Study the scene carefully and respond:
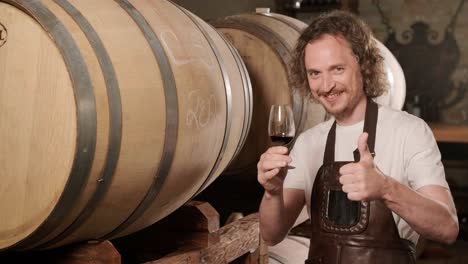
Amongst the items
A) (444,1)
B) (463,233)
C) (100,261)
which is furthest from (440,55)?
(100,261)

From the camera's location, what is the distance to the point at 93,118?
1770 millimetres

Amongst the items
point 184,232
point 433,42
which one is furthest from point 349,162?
point 433,42

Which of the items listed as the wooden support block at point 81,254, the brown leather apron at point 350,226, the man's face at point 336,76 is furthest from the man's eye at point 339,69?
the wooden support block at point 81,254

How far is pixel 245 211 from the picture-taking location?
3.63m

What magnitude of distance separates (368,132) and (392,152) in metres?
0.10

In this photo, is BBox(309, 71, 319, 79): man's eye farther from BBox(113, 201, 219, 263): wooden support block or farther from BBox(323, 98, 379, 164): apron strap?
BBox(113, 201, 219, 263): wooden support block

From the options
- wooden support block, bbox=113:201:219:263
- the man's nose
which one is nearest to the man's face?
the man's nose

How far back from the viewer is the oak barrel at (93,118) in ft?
5.77

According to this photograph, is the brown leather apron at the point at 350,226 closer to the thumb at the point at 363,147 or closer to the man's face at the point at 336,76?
the man's face at the point at 336,76

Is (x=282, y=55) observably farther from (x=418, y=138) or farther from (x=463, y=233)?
(x=463, y=233)

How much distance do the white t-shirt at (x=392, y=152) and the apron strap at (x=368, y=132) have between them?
0.02 metres

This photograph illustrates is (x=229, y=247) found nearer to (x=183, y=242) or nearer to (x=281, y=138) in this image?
(x=183, y=242)

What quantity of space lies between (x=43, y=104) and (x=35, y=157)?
0.14 metres

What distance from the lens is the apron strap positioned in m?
2.21
